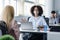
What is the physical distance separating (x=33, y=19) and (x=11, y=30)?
→ 1702mm

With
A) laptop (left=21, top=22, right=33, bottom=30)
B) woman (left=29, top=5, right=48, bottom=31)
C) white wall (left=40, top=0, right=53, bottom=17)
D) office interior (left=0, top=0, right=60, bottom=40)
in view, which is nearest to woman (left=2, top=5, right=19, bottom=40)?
office interior (left=0, top=0, right=60, bottom=40)

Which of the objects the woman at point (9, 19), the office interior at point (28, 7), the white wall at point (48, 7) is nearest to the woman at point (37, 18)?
the office interior at point (28, 7)

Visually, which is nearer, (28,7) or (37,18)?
(37,18)

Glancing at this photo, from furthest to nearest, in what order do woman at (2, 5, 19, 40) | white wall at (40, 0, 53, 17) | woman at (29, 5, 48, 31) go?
white wall at (40, 0, 53, 17)
woman at (29, 5, 48, 31)
woman at (2, 5, 19, 40)

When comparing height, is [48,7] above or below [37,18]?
above

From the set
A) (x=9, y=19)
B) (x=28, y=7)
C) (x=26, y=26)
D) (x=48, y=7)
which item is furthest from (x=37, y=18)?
(x=48, y=7)

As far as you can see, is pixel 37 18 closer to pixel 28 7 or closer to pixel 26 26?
pixel 26 26

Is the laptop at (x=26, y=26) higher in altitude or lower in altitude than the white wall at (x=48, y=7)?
lower

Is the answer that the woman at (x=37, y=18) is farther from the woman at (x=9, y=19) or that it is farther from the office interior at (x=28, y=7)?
the woman at (x=9, y=19)

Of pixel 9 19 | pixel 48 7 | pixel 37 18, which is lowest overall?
pixel 37 18

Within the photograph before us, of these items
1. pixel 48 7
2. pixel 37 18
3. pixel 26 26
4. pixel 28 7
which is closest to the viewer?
pixel 26 26

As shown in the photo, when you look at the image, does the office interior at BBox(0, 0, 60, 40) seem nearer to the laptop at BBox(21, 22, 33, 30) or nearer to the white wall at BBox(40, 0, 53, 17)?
the white wall at BBox(40, 0, 53, 17)

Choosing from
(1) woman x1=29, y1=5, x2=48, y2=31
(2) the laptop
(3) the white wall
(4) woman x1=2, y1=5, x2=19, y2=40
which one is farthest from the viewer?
(3) the white wall

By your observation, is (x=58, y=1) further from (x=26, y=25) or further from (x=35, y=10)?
(x=26, y=25)
